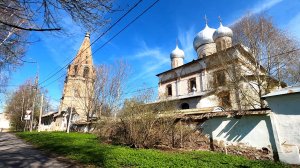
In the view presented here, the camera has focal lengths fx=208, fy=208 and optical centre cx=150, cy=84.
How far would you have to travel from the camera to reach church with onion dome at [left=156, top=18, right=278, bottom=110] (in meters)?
17.9

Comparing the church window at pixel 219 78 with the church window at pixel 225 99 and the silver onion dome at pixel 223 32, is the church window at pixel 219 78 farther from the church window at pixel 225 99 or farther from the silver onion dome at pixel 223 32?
the silver onion dome at pixel 223 32

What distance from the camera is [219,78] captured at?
2123cm

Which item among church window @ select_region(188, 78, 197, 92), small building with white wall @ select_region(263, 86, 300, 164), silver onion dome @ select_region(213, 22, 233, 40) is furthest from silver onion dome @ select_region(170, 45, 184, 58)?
small building with white wall @ select_region(263, 86, 300, 164)

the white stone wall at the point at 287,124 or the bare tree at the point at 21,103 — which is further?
the bare tree at the point at 21,103

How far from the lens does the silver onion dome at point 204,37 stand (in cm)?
3119

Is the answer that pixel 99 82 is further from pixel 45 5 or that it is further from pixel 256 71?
pixel 45 5

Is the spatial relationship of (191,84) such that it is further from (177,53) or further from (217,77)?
(177,53)

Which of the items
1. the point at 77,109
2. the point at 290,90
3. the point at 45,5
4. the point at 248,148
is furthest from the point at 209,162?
the point at 77,109

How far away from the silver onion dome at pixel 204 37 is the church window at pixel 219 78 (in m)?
11.4

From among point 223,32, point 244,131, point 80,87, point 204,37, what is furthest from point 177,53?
point 244,131

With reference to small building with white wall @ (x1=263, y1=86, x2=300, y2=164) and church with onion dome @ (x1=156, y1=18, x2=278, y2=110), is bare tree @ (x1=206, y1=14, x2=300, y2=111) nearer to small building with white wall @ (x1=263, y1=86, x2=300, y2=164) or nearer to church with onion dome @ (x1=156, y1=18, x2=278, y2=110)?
church with onion dome @ (x1=156, y1=18, x2=278, y2=110)

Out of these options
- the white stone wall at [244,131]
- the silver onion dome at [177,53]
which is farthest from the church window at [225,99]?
the silver onion dome at [177,53]

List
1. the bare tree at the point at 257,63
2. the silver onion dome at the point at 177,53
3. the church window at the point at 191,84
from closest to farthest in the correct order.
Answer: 1. the bare tree at the point at 257,63
2. the church window at the point at 191,84
3. the silver onion dome at the point at 177,53

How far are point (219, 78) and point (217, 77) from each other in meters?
0.27
